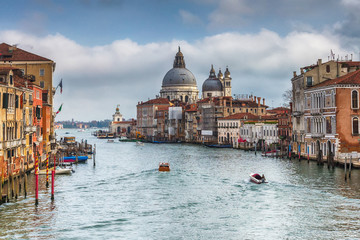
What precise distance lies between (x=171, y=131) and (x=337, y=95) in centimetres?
6856

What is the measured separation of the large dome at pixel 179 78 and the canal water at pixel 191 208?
3801 inches

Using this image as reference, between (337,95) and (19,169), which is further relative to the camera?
(337,95)

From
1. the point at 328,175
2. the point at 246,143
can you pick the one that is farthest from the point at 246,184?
the point at 246,143

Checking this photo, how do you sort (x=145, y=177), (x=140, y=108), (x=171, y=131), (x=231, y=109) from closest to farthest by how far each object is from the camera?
(x=145, y=177) → (x=231, y=109) → (x=171, y=131) → (x=140, y=108)

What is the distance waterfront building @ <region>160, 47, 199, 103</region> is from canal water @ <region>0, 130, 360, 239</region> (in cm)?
9573

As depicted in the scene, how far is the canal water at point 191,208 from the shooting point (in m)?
18.5

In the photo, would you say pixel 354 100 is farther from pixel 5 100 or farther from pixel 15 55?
pixel 15 55

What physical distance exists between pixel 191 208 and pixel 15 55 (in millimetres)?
24221

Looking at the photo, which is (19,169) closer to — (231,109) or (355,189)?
(355,189)

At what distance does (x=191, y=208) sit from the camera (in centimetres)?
2261

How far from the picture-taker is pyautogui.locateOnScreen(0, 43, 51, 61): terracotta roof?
42.0 metres

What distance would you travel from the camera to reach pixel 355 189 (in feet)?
85.6

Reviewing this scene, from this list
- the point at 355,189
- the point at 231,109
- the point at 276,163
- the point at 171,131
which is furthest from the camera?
the point at 171,131

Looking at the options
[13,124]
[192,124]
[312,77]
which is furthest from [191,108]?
[13,124]
